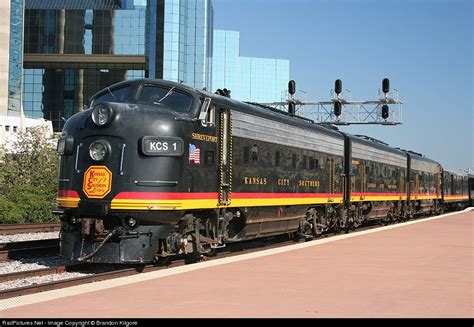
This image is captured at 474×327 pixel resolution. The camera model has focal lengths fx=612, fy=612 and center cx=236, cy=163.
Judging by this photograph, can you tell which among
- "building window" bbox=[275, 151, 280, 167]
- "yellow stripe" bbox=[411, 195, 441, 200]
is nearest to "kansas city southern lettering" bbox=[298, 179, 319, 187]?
"building window" bbox=[275, 151, 280, 167]

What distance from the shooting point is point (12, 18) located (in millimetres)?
73062

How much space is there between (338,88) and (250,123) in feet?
87.9

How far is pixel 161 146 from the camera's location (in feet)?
40.6

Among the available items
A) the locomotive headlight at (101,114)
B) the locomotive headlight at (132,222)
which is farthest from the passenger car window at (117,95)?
the locomotive headlight at (132,222)

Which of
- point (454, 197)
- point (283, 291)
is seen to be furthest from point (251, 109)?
point (454, 197)

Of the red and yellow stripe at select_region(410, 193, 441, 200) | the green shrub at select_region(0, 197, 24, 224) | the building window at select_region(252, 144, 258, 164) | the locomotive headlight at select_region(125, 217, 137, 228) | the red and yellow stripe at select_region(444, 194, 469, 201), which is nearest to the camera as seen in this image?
the locomotive headlight at select_region(125, 217, 137, 228)

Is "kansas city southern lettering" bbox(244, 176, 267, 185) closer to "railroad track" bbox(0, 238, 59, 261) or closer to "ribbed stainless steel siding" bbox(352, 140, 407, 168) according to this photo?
"railroad track" bbox(0, 238, 59, 261)

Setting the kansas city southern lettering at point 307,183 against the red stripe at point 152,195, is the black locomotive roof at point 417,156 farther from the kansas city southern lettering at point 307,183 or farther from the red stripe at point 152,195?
the red stripe at point 152,195

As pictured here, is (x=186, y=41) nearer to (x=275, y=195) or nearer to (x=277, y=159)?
(x=277, y=159)

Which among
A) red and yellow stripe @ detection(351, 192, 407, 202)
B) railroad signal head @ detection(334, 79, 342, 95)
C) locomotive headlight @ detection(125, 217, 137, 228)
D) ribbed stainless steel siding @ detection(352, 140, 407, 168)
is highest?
railroad signal head @ detection(334, 79, 342, 95)

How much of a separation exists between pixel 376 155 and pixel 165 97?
1753 cm

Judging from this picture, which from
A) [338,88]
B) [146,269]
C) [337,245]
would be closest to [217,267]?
[146,269]

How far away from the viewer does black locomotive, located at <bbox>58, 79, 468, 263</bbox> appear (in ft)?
40.3

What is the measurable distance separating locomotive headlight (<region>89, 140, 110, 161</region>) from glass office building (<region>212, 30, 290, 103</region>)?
413ft
